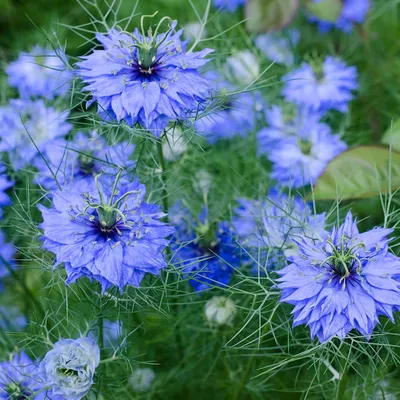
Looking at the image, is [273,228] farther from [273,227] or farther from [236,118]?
[236,118]

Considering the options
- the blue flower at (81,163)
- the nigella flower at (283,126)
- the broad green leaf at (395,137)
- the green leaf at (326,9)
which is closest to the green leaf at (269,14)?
the green leaf at (326,9)

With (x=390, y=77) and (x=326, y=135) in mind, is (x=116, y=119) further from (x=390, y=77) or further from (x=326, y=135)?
(x=390, y=77)

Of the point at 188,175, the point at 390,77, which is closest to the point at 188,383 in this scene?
the point at 188,175

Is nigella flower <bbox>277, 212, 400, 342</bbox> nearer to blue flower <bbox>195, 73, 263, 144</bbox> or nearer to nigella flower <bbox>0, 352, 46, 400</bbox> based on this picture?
nigella flower <bbox>0, 352, 46, 400</bbox>

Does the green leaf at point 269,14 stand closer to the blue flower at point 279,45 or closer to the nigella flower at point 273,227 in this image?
the blue flower at point 279,45

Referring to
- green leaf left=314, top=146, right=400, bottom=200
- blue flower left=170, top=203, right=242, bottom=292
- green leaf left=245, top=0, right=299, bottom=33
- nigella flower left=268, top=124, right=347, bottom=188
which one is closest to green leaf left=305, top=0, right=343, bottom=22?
green leaf left=245, top=0, right=299, bottom=33

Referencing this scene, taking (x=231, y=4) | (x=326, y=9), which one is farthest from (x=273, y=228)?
(x=231, y=4)
